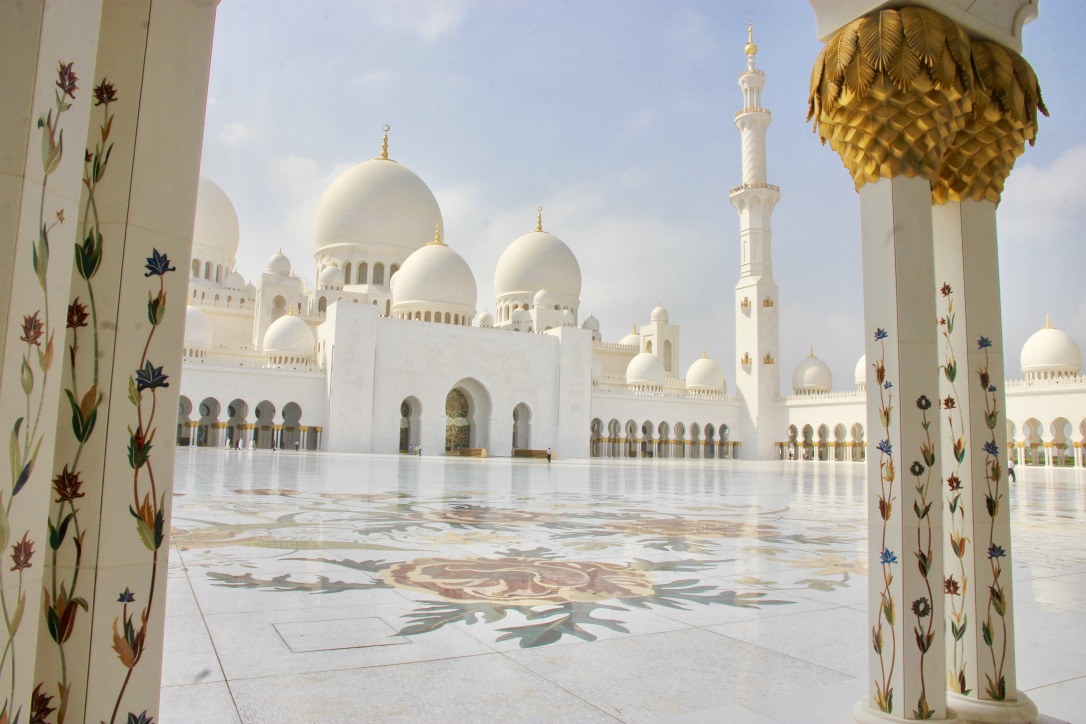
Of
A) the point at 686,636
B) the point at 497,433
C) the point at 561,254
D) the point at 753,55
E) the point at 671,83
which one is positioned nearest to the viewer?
the point at 686,636

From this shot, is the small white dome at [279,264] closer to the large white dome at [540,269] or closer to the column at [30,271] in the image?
the large white dome at [540,269]

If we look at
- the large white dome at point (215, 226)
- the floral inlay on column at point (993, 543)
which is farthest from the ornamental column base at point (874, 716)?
the large white dome at point (215, 226)

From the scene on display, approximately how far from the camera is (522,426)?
23781 millimetres

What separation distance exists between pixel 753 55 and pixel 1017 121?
2691 centimetres

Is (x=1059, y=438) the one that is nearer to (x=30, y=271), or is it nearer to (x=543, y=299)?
(x=543, y=299)

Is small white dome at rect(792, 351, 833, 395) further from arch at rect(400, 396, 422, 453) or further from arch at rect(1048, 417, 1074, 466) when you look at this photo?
arch at rect(400, 396, 422, 453)

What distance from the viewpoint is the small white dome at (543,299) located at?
94.4ft

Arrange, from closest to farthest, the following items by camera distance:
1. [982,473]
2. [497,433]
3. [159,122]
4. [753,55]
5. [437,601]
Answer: [159,122], [982,473], [437,601], [497,433], [753,55]

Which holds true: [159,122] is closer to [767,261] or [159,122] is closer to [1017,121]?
[1017,121]

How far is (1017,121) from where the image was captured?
1662mm

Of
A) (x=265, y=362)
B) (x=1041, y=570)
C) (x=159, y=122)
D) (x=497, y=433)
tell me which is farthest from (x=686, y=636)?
(x=265, y=362)

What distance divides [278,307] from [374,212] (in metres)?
4.84

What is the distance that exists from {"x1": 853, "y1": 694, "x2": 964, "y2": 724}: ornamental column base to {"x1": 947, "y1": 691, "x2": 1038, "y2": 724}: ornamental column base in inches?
1.2

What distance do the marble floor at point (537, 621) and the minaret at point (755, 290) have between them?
22.8m
